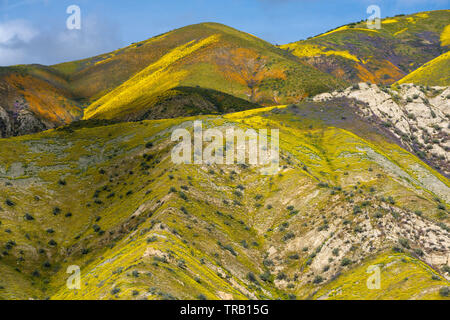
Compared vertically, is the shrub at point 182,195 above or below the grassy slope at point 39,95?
below

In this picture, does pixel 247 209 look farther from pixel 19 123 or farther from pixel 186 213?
pixel 19 123

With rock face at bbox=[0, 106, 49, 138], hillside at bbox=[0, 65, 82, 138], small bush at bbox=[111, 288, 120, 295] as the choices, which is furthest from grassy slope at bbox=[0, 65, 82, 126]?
small bush at bbox=[111, 288, 120, 295]

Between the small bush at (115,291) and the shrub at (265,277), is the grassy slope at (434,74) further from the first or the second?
the small bush at (115,291)

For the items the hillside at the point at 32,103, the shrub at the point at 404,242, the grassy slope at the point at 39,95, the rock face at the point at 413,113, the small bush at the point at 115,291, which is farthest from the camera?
the grassy slope at the point at 39,95

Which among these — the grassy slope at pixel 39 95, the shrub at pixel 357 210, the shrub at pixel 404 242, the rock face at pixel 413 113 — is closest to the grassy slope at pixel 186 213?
the shrub at pixel 357 210

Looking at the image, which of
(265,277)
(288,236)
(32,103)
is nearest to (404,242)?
(288,236)
